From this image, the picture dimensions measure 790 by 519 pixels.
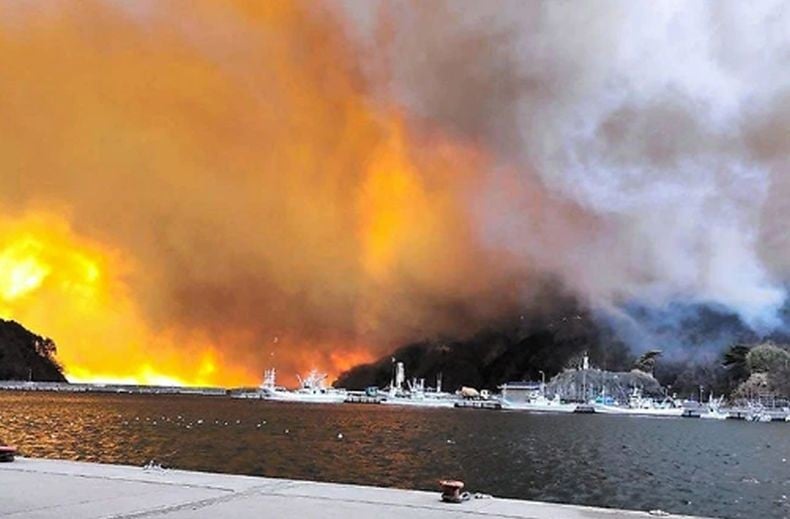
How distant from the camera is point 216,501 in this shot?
60.1 ft

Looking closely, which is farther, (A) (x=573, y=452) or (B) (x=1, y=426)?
(B) (x=1, y=426)

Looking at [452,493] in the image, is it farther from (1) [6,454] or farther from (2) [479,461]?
(2) [479,461]

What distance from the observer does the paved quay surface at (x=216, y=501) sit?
16.6 m

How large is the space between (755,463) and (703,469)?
587 inches

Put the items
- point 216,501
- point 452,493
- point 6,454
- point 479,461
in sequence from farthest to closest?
point 479,461, point 6,454, point 452,493, point 216,501

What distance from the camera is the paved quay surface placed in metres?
16.6

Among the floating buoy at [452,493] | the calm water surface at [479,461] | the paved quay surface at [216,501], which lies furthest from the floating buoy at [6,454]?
the calm water surface at [479,461]

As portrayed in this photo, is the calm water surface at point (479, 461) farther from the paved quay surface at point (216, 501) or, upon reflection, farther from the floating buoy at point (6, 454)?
the paved quay surface at point (216, 501)

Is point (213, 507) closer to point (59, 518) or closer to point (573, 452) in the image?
point (59, 518)

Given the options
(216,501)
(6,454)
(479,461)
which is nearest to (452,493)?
(216,501)

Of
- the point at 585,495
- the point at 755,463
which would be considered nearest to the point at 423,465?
the point at 585,495

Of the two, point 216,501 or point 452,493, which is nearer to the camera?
point 216,501

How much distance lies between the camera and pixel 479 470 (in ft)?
221

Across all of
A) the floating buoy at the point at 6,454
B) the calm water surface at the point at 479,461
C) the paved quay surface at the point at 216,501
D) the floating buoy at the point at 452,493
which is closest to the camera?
the paved quay surface at the point at 216,501
